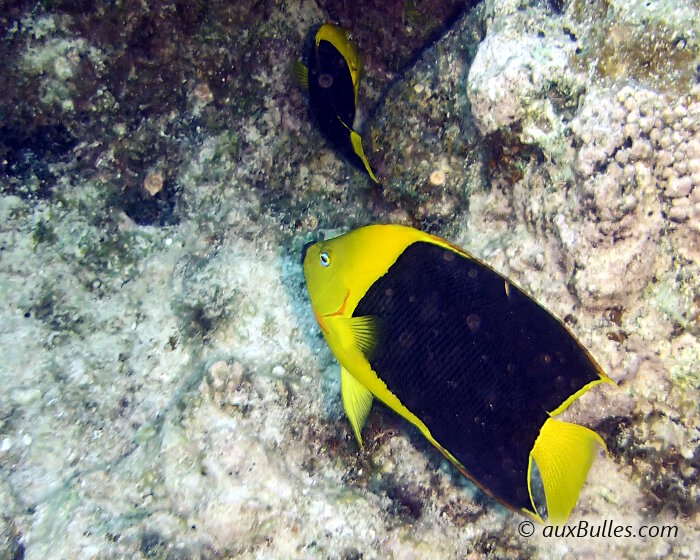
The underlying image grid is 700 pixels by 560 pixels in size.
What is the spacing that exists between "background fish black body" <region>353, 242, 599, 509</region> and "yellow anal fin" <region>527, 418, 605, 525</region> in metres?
0.07

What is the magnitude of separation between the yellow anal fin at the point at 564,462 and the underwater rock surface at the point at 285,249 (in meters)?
0.63

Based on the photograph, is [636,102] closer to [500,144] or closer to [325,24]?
[500,144]

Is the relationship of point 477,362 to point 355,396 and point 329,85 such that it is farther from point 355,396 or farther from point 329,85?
point 329,85

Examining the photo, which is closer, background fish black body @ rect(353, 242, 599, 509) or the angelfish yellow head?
background fish black body @ rect(353, 242, 599, 509)

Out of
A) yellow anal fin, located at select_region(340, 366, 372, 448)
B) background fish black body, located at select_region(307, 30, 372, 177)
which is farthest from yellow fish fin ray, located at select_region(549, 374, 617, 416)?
background fish black body, located at select_region(307, 30, 372, 177)

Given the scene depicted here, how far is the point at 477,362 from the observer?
68.4 inches

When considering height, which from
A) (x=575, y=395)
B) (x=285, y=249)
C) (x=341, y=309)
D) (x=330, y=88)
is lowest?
(x=575, y=395)

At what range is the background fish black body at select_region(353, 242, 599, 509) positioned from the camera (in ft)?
5.59

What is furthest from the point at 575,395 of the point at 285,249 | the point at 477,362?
the point at 285,249

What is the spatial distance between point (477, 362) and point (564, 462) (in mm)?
→ 479

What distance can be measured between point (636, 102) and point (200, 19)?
2610mm

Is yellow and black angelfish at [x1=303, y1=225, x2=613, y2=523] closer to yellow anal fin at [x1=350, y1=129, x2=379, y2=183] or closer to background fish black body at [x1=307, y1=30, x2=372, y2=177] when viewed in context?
yellow anal fin at [x1=350, y1=129, x2=379, y2=183]

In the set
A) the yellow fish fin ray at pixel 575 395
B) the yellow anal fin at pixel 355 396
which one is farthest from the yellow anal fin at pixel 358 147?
the yellow fish fin ray at pixel 575 395

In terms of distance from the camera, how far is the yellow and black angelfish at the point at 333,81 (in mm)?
2856
